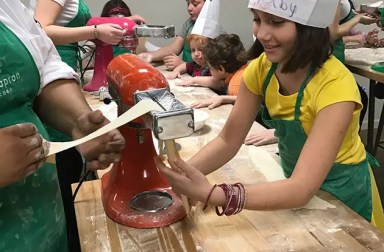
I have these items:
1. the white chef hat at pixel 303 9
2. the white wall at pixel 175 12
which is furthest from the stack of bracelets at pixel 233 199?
the white wall at pixel 175 12

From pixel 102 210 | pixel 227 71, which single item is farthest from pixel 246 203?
pixel 227 71

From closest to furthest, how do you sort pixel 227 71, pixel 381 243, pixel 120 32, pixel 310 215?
pixel 381 243 < pixel 310 215 < pixel 120 32 < pixel 227 71

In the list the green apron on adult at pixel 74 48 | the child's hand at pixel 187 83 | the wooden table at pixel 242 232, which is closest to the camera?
the wooden table at pixel 242 232

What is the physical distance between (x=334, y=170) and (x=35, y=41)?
745 mm

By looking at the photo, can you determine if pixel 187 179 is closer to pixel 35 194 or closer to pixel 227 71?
pixel 35 194

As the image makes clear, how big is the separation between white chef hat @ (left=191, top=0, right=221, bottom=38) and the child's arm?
0.19 m

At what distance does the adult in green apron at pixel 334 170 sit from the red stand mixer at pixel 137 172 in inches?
13.2

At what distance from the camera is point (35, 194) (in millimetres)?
799

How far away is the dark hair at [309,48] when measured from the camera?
40.8 inches

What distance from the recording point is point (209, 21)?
2430 mm

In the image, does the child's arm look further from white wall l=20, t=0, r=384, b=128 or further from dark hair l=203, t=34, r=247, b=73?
white wall l=20, t=0, r=384, b=128

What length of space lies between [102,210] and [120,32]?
1.02m

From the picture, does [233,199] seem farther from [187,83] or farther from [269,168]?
[187,83]

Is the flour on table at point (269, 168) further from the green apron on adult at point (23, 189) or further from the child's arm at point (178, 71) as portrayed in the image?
the child's arm at point (178, 71)
